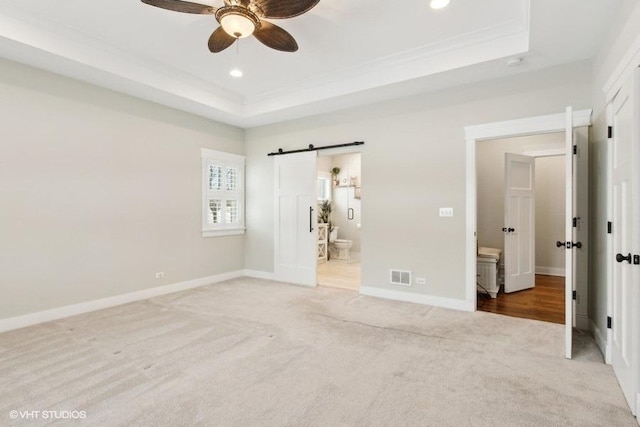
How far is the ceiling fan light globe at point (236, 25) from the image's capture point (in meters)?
2.50

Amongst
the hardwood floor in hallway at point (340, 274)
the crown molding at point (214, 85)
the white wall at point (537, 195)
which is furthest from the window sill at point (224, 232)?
the white wall at point (537, 195)

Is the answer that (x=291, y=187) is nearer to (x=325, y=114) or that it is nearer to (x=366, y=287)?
(x=325, y=114)

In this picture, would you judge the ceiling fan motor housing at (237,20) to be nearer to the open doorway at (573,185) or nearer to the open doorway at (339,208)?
the open doorway at (573,185)

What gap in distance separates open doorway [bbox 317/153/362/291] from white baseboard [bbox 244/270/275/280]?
226cm

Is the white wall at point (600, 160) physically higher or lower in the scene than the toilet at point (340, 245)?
higher

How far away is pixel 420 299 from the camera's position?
429 centimetres

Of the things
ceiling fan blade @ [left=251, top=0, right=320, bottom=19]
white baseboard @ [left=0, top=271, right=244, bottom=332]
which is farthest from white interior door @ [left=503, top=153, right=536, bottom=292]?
white baseboard @ [left=0, top=271, right=244, bottom=332]

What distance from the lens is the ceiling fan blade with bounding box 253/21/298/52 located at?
2.74 metres

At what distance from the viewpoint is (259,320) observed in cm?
360

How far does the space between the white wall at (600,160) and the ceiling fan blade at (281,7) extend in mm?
2274

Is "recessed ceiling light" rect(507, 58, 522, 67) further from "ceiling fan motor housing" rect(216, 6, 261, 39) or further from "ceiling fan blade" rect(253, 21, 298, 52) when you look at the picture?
"ceiling fan motor housing" rect(216, 6, 261, 39)

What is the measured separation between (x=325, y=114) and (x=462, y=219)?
8.59ft

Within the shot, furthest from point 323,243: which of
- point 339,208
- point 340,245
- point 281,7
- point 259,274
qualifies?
point 281,7

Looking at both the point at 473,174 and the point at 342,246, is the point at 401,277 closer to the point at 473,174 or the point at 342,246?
the point at 473,174
